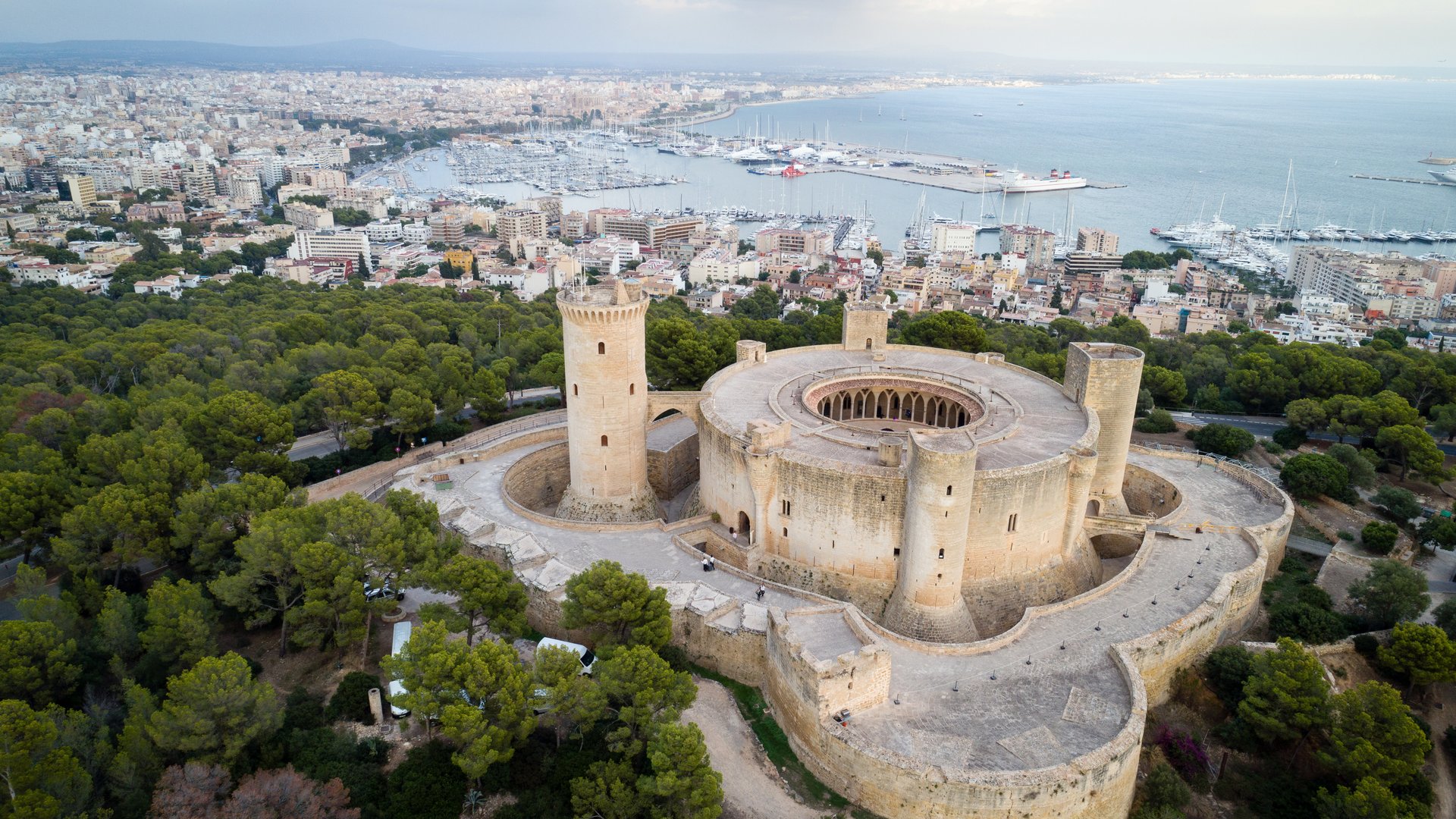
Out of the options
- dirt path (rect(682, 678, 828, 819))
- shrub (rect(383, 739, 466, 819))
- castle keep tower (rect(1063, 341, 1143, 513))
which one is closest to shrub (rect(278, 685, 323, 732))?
shrub (rect(383, 739, 466, 819))

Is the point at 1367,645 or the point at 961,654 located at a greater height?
the point at 961,654

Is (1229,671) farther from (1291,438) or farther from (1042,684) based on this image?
(1291,438)

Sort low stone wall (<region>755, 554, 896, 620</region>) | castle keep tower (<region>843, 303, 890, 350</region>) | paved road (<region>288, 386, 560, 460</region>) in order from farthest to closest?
paved road (<region>288, 386, 560, 460</region>) < castle keep tower (<region>843, 303, 890, 350</region>) < low stone wall (<region>755, 554, 896, 620</region>)

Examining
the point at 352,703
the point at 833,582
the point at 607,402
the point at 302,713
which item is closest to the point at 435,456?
the point at 607,402

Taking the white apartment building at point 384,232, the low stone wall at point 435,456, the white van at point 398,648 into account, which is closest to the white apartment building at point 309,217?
the white apartment building at point 384,232

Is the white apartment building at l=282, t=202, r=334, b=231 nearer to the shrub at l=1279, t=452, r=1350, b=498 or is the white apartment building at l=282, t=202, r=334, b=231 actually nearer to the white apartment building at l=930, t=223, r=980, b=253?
the white apartment building at l=930, t=223, r=980, b=253

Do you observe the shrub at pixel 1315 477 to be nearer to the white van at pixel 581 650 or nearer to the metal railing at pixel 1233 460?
the metal railing at pixel 1233 460

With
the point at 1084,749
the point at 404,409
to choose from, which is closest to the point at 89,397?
the point at 404,409
